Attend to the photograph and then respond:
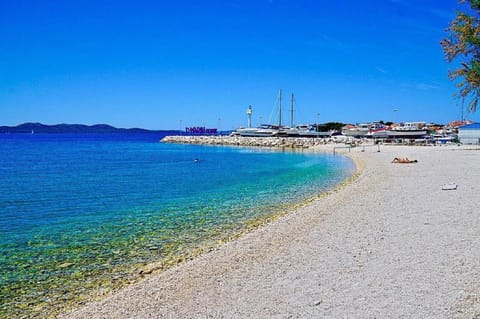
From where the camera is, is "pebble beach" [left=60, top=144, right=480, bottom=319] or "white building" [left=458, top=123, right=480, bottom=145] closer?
"pebble beach" [left=60, top=144, right=480, bottom=319]

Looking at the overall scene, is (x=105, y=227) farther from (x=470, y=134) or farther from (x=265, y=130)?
(x=265, y=130)

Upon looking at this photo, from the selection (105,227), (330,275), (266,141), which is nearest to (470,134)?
(266,141)

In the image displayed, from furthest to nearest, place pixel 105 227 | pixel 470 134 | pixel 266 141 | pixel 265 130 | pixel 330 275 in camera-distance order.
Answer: pixel 265 130, pixel 266 141, pixel 470 134, pixel 105 227, pixel 330 275

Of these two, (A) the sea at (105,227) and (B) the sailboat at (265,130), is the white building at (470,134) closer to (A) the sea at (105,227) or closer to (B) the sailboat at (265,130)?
(A) the sea at (105,227)

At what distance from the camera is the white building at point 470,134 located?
59.7 m

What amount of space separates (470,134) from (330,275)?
6224cm

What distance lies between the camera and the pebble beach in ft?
20.3

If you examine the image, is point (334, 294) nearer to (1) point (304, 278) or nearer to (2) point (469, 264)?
(1) point (304, 278)

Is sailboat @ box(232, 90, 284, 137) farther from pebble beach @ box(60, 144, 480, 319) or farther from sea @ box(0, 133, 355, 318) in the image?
pebble beach @ box(60, 144, 480, 319)

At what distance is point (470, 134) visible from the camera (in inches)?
2397

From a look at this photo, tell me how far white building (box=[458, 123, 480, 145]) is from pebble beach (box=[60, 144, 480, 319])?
53.7 metres

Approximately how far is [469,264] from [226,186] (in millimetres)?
18024

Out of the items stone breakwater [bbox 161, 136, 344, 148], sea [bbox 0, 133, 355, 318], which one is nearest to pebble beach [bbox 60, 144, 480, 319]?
sea [bbox 0, 133, 355, 318]

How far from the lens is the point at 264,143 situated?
323 feet
